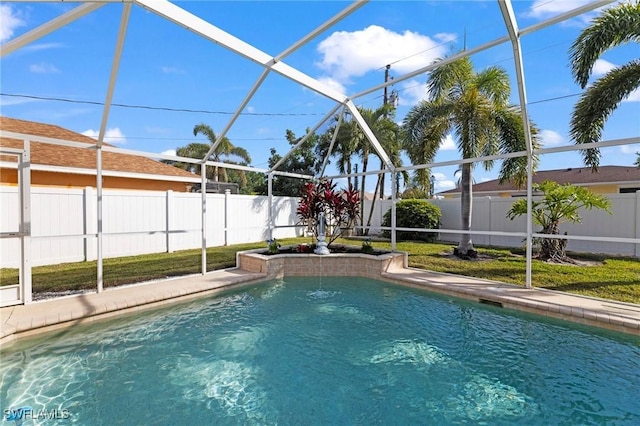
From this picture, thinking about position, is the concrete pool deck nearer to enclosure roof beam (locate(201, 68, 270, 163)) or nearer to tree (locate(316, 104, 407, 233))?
enclosure roof beam (locate(201, 68, 270, 163))

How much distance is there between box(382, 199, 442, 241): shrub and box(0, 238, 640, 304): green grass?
11.3ft

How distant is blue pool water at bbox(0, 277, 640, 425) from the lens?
10.4 feet

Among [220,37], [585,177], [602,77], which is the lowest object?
[585,177]

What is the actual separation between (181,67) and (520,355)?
422 inches

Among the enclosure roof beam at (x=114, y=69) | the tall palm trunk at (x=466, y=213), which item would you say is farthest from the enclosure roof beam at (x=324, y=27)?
the tall palm trunk at (x=466, y=213)

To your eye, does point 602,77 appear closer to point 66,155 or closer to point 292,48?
point 292,48

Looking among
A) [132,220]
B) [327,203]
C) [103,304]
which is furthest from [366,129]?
[132,220]

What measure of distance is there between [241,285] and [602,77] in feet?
31.7

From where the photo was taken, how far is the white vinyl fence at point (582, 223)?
10672mm

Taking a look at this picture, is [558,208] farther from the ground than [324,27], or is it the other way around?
[324,27]

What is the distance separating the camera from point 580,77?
7.00 metres

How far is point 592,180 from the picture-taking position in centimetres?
1759

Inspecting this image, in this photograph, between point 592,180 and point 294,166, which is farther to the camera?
point 294,166

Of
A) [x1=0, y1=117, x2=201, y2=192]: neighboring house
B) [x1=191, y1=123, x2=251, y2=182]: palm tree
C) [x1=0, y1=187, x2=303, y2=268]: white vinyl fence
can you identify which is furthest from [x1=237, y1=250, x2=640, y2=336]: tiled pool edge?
[x1=191, y1=123, x2=251, y2=182]: palm tree
